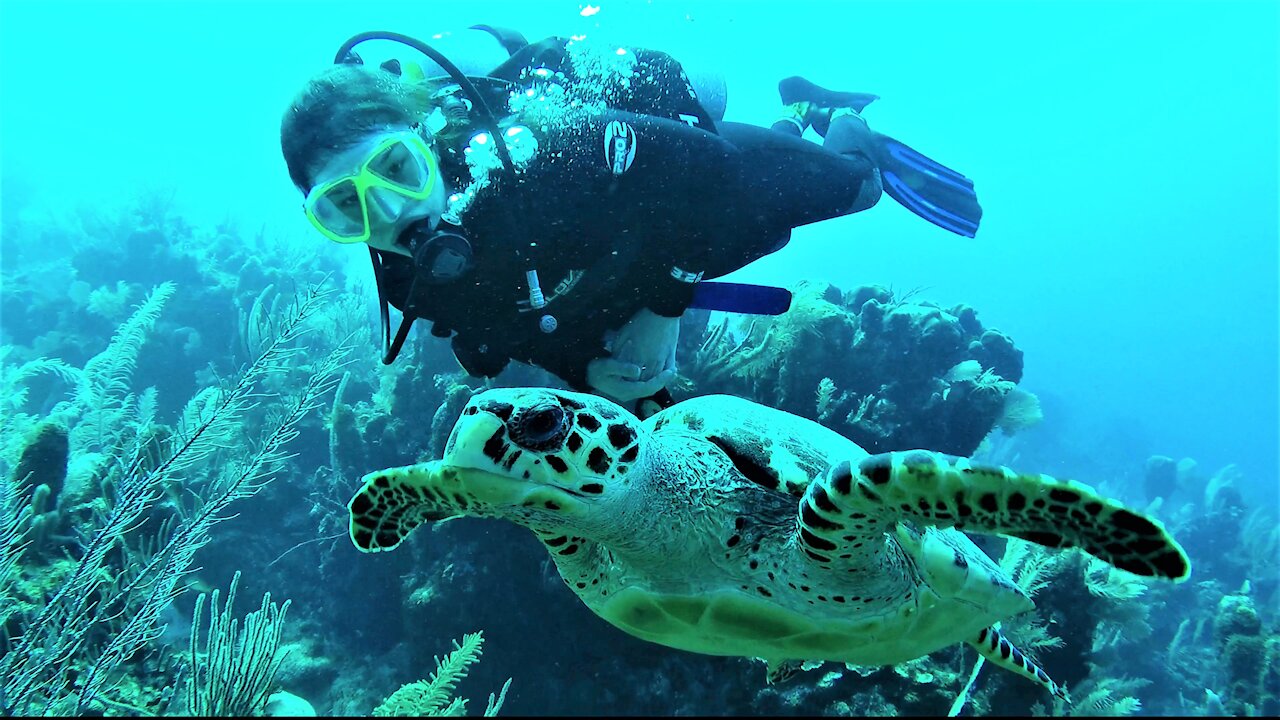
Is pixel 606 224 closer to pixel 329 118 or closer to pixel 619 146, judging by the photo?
pixel 619 146

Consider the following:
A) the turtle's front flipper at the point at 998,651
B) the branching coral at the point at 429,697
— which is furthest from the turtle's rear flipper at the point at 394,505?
the turtle's front flipper at the point at 998,651

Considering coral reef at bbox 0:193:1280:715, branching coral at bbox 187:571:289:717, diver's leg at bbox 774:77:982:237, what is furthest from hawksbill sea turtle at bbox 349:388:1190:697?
diver's leg at bbox 774:77:982:237

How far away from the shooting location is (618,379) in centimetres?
354

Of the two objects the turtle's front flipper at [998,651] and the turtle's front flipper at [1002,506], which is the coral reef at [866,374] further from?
the turtle's front flipper at [1002,506]

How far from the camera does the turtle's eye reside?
1397 millimetres

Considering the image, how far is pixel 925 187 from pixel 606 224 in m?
3.37

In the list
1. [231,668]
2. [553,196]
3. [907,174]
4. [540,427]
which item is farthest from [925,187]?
[231,668]

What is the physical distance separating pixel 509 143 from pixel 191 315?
928 centimetres

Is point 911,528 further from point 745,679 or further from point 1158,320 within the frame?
point 1158,320

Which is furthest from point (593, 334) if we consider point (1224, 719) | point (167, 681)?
point (1224, 719)

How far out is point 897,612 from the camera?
2156 millimetres

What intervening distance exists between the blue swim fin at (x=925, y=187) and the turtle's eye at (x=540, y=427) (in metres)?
4.51

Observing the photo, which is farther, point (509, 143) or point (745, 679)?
point (745, 679)

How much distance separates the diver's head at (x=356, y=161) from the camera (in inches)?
109
